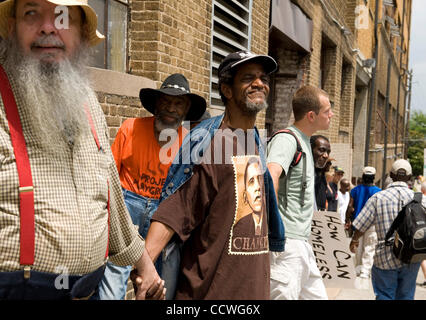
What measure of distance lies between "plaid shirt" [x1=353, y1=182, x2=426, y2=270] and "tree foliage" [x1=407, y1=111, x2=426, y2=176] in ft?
178

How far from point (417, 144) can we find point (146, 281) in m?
73.8

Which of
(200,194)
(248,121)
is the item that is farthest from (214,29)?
(200,194)

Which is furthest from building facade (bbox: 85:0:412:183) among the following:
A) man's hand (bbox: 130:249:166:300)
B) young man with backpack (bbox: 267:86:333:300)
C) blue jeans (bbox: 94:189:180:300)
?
young man with backpack (bbox: 267:86:333:300)

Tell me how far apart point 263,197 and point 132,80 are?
2368 mm

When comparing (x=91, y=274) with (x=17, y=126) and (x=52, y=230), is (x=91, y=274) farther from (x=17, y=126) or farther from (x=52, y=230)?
(x=17, y=126)

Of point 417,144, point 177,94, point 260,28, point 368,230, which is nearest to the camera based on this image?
point 177,94

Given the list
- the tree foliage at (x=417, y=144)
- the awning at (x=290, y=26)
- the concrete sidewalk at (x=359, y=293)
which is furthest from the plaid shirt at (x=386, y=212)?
the tree foliage at (x=417, y=144)

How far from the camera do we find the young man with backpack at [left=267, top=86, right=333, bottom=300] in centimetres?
341

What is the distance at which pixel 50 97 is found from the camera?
A: 5.88 ft

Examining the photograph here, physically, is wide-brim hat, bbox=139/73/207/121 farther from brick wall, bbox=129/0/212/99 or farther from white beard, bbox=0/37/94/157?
white beard, bbox=0/37/94/157

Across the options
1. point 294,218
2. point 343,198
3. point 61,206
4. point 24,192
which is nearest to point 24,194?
point 24,192

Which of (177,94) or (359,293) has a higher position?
(177,94)

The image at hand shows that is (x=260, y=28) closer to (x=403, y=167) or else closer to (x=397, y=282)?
(x=403, y=167)

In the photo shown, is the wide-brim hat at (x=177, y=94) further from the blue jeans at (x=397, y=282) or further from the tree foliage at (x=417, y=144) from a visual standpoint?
the tree foliage at (x=417, y=144)
